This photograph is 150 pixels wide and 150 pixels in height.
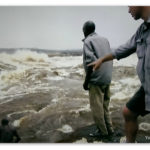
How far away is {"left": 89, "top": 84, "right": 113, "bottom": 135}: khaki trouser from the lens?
2.73 m

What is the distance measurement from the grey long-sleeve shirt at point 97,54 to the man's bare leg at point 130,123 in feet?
1.59

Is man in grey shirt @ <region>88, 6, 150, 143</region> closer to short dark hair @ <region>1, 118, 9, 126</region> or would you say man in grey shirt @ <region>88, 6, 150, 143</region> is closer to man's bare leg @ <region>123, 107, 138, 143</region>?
man's bare leg @ <region>123, 107, 138, 143</region>

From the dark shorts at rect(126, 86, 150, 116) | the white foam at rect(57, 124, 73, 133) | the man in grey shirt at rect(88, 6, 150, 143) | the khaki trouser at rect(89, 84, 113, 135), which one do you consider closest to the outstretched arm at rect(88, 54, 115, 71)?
the man in grey shirt at rect(88, 6, 150, 143)

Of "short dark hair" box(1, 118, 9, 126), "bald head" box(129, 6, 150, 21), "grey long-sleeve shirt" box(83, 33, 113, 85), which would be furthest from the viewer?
"short dark hair" box(1, 118, 9, 126)

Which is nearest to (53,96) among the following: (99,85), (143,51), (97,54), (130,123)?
(99,85)

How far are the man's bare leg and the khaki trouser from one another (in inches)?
11.3

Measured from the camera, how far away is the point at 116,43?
273 centimetres

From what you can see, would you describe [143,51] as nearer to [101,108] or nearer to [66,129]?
[101,108]

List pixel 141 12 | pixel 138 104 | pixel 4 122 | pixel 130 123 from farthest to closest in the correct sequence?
1. pixel 4 122
2. pixel 141 12
3. pixel 130 123
4. pixel 138 104

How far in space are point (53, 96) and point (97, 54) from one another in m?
0.54

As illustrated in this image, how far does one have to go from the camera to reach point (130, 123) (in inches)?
92.4

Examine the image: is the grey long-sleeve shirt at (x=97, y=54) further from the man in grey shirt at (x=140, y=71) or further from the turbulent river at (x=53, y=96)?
the man in grey shirt at (x=140, y=71)

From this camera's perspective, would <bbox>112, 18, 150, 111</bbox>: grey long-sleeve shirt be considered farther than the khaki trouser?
No

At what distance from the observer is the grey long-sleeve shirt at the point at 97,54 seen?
2693 millimetres
